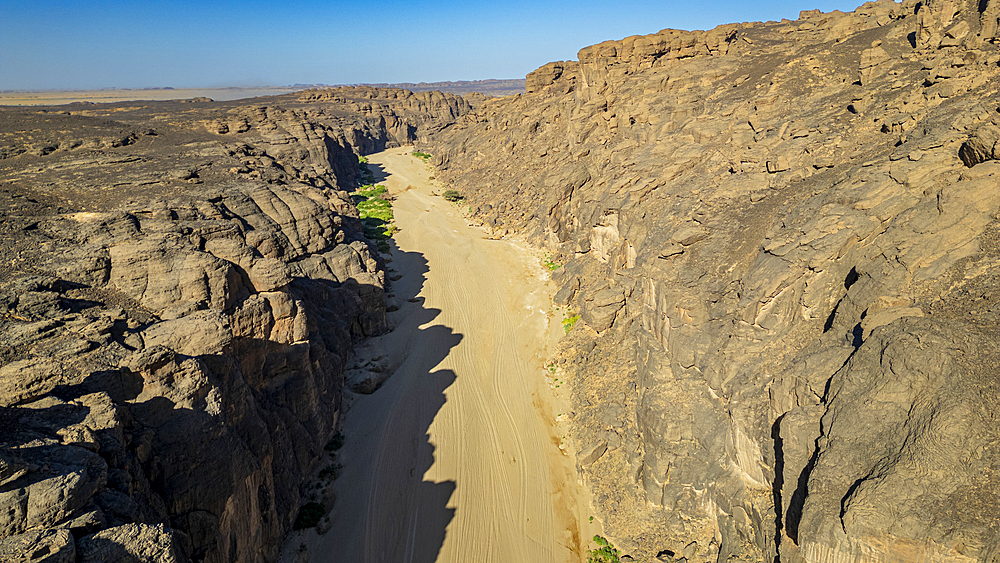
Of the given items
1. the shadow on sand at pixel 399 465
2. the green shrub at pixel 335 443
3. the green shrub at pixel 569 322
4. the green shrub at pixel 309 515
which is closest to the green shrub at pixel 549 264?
the green shrub at pixel 569 322

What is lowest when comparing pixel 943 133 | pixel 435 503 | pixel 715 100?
pixel 435 503

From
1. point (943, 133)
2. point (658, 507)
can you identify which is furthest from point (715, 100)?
point (658, 507)

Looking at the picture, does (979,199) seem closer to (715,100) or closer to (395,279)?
A: (715,100)

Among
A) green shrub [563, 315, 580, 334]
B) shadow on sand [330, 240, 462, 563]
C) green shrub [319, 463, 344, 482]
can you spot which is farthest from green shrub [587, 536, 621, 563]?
green shrub [563, 315, 580, 334]

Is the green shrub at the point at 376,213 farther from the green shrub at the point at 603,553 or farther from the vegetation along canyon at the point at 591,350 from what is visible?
the green shrub at the point at 603,553

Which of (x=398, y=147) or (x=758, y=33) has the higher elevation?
(x=758, y=33)

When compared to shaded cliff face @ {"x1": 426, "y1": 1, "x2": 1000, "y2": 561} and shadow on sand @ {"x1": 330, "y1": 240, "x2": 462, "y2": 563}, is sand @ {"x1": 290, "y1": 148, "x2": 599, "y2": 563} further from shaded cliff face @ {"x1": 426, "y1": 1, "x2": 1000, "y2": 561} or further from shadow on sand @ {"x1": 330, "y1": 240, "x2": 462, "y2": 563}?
shaded cliff face @ {"x1": 426, "y1": 1, "x2": 1000, "y2": 561}

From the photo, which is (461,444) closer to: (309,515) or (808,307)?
(309,515)
